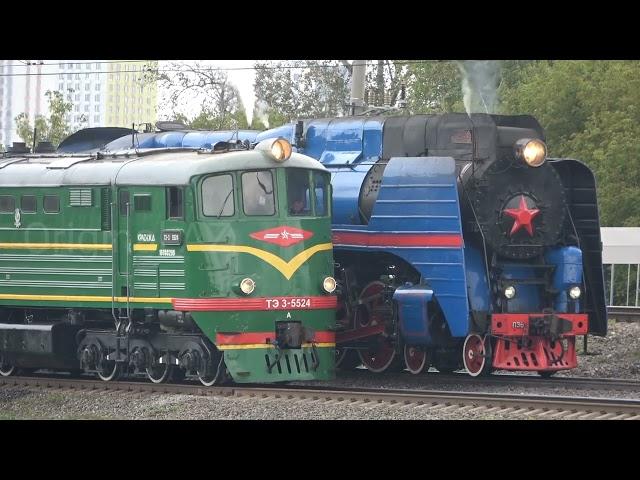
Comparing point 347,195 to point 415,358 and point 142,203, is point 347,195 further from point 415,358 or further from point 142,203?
point 142,203

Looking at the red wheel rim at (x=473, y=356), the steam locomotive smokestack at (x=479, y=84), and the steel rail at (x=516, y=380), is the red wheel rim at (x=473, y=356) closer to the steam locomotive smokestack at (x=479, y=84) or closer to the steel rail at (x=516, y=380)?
the steel rail at (x=516, y=380)

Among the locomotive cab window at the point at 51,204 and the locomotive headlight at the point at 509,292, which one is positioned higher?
the locomotive cab window at the point at 51,204

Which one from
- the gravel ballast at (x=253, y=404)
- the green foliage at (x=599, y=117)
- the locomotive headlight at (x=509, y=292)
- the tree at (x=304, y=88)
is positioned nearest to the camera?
the gravel ballast at (x=253, y=404)

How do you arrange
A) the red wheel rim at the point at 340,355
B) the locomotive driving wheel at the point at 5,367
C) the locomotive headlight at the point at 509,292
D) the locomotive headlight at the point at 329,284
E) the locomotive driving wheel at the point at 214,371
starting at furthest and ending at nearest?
the red wheel rim at the point at 340,355
the locomotive driving wheel at the point at 5,367
the locomotive headlight at the point at 509,292
the locomotive headlight at the point at 329,284
the locomotive driving wheel at the point at 214,371

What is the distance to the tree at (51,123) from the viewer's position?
46219mm

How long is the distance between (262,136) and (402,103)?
9.47 feet

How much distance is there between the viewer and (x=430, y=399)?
640 inches

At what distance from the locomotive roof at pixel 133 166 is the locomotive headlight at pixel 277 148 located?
0.26ft

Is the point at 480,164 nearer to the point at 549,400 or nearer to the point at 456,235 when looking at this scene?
the point at 456,235

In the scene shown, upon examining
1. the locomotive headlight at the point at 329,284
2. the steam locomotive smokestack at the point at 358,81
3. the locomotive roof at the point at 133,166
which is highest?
the steam locomotive smokestack at the point at 358,81

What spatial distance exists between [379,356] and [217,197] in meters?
4.45

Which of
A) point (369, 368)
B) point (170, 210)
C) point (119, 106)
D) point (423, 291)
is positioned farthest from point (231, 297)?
point (119, 106)

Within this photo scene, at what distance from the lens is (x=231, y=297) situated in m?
16.9

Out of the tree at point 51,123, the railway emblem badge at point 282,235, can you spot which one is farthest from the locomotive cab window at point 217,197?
the tree at point 51,123
